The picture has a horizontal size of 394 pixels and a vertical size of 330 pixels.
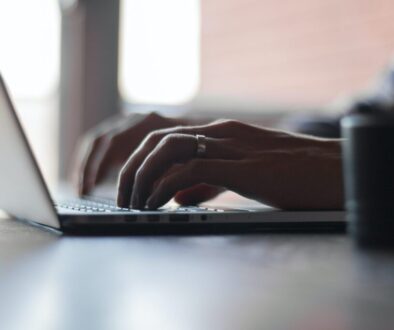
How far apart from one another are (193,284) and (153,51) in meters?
3.04

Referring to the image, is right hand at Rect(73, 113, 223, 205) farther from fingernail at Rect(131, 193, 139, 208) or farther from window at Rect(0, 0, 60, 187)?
window at Rect(0, 0, 60, 187)

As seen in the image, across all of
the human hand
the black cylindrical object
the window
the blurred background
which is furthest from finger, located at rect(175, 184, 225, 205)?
the blurred background

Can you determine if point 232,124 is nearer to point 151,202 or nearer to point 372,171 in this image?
point 151,202

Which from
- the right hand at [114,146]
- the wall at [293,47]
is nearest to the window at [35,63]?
the wall at [293,47]

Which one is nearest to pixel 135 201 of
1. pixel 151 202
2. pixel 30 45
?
pixel 151 202

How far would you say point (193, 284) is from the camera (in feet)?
1.57

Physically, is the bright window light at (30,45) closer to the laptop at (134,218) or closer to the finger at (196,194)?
the finger at (196,194)

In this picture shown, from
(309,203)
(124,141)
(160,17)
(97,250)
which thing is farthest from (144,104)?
(97,250)

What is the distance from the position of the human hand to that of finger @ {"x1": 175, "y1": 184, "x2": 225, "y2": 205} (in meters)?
0.07

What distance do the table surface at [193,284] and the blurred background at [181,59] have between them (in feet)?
8.58

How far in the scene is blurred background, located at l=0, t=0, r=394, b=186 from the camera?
3.25m

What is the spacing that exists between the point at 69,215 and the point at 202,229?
0.15 m

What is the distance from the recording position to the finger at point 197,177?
0.82 metres

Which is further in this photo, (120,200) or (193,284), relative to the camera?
(120,200)
